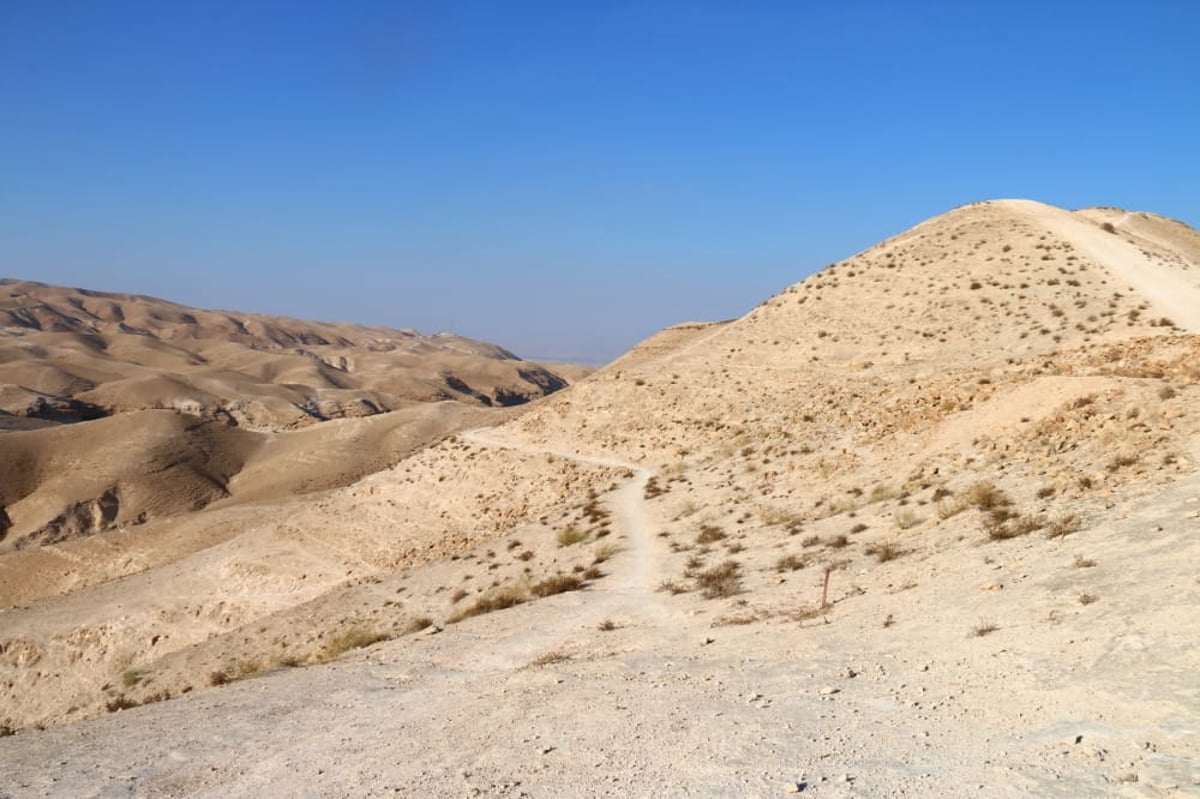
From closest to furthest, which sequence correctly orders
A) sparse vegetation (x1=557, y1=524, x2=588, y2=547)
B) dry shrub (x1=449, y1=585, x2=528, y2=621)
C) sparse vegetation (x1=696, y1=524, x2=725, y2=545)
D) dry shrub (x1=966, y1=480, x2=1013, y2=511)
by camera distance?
dry shrub (x1=966, y1=480, x2=1013, y2=511)
dry shrub (x1=449, y1=585, x2=528, y2=621)
sparse vegetation (x1=696, y1=524, x2=725, y2=545)
sparse vegetation (x1=557, y1=524, x2=588, y2=547)

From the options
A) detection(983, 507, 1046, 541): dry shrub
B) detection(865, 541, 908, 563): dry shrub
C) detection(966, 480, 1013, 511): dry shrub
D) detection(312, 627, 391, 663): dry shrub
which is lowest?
detection(312, 627, 391, 663): dry shrub

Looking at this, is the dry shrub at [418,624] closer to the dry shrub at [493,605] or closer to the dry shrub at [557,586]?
the dry shrub at [493,605]

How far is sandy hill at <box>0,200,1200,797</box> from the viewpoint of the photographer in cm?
669

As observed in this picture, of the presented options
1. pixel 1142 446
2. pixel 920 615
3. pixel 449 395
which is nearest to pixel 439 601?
pixel 920 615

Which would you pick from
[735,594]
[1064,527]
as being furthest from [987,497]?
[735,594]

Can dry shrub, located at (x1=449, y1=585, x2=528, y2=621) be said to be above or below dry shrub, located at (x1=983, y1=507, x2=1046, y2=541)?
below

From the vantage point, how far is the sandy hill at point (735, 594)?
22.0 ft

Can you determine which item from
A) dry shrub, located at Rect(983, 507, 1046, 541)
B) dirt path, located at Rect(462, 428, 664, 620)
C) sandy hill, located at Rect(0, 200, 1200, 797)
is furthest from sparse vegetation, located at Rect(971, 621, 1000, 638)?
dirt path, located at Rect(462, 428, 664, 620)

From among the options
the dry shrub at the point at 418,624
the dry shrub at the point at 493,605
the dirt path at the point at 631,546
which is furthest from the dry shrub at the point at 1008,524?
the dry shrub at the point at 418,624

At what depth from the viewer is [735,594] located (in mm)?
12164

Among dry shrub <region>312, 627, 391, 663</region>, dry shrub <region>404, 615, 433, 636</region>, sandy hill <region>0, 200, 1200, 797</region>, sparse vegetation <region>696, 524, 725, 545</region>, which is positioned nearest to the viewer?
sandy hill <region>0, 200, 1200, 797</region>

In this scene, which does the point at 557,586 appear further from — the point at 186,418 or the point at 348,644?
the point at 186,418

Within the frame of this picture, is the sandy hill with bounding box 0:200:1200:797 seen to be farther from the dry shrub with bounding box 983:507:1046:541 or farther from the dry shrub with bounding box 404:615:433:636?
the dry shrub with bounding box 404:615:433:636

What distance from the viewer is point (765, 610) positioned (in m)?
11.0
